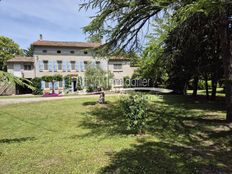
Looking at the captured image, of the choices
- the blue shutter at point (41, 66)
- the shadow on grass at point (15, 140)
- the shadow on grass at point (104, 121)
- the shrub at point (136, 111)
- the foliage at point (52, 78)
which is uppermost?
the blue shutter at point (41, 66)

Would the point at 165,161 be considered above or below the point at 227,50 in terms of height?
below

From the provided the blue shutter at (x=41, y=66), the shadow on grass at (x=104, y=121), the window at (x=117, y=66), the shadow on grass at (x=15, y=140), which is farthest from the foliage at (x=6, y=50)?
the shadow on grass at (x=15, y=140)

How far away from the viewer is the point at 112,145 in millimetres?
7590

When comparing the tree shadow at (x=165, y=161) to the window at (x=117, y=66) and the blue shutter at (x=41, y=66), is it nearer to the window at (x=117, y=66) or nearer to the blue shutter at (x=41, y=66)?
the blue shutter at (x=41, y=66)

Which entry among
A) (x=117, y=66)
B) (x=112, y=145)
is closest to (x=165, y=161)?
(x=112, y=145)

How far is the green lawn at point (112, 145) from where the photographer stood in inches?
220

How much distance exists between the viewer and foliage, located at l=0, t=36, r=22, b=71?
46.9 meters

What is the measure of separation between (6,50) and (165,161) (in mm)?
52038

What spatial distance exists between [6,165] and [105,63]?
3339 cm

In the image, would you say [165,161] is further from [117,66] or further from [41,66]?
[117,66]

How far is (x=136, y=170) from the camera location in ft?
17.4

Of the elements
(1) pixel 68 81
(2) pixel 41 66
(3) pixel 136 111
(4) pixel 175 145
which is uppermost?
(2) pixel 41 66

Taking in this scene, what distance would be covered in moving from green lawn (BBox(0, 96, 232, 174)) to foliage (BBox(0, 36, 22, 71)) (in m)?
37.8

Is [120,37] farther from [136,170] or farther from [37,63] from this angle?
[37,63]
